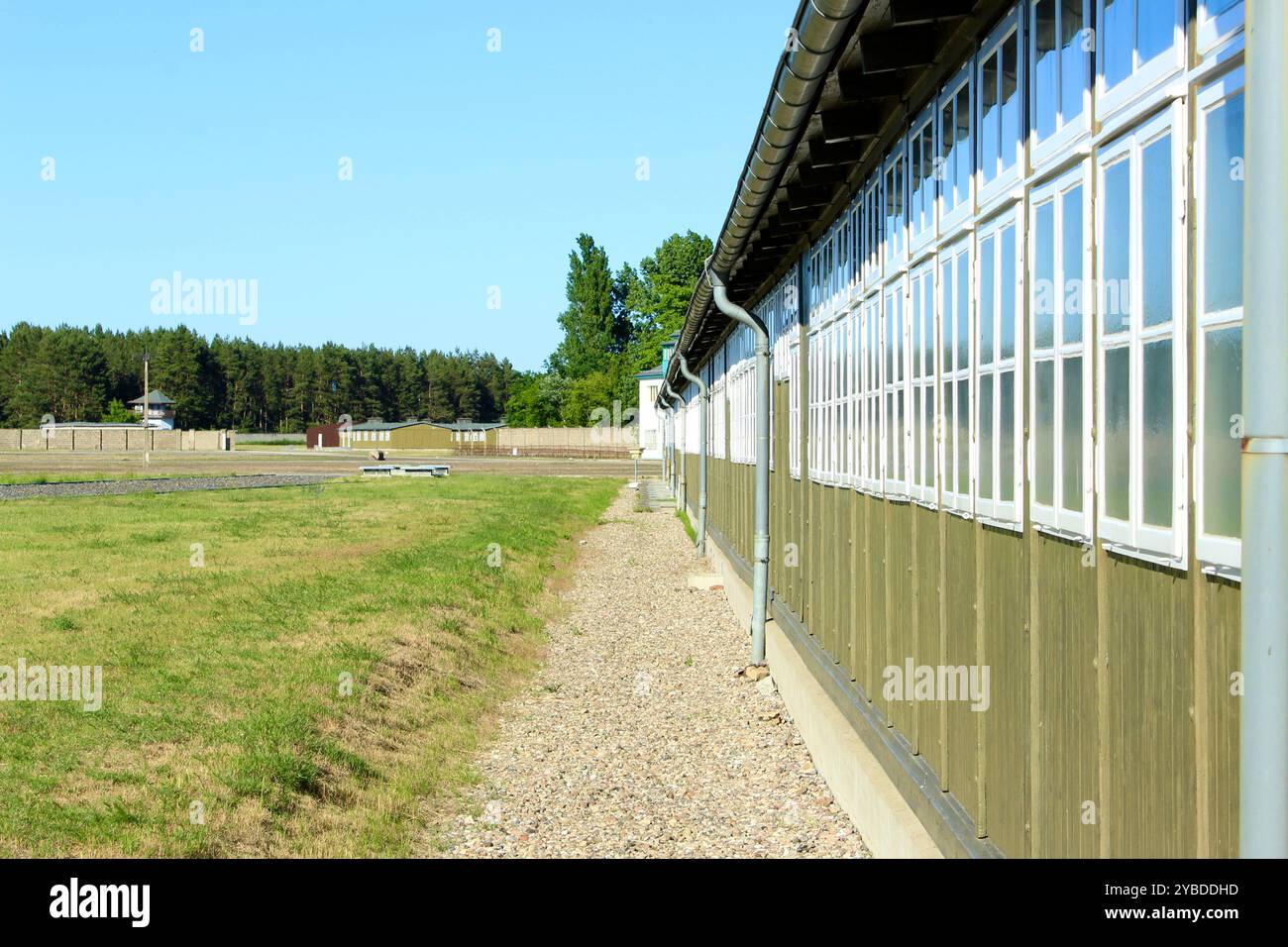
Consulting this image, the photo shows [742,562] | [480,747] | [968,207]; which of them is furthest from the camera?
[742,562]

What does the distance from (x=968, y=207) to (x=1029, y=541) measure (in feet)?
4.57

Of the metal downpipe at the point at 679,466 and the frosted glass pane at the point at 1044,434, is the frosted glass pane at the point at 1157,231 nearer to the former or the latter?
the frosted glass pane at the point at 1044,434

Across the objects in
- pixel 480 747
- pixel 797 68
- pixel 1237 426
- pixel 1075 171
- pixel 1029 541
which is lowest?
pixel 480 747

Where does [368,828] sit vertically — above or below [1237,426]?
below

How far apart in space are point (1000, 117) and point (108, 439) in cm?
11815

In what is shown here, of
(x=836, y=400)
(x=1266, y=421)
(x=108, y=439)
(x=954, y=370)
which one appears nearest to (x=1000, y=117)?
(x=954, y=370)

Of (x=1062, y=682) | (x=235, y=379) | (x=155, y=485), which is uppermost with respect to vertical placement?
(x=235, y=379)

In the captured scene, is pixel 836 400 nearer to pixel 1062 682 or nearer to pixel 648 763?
pixel 648 763

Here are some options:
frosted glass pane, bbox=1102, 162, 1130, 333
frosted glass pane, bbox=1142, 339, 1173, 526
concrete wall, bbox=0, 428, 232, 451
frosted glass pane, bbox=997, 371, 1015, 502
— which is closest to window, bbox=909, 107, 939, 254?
frosted glass pane, bbox=997, 371, 1015, 502

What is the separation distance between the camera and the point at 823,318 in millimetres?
8922

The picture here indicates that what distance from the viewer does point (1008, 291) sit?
13.5 ft

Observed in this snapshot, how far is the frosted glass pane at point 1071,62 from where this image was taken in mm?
3385
